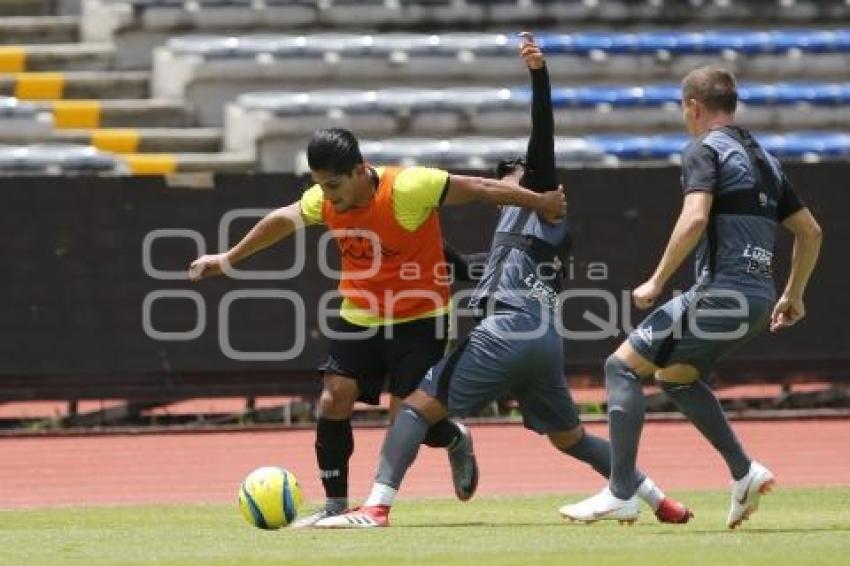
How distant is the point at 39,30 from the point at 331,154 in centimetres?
1573

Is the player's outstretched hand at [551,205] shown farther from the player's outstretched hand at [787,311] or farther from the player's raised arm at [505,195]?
the player's outstretched hand at [787,311]

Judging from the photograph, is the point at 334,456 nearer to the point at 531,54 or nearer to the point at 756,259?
the point at 531,54

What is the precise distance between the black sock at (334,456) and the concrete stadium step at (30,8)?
16.3 meters

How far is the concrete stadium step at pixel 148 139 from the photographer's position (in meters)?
23.3

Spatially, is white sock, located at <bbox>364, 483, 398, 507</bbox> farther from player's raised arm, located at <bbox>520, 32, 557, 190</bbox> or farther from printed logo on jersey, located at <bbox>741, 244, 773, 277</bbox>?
printed logo on jersey, located at <bbox>741, 244, 773, 277</bbox>

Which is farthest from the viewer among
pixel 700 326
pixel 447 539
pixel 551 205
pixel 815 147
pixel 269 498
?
pixel 815 147

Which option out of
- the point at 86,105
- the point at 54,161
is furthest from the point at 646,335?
the point at 86,105

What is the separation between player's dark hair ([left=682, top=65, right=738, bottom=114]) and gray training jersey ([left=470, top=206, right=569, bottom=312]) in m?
0.95

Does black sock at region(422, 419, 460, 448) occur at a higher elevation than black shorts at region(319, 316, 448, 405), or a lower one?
lower

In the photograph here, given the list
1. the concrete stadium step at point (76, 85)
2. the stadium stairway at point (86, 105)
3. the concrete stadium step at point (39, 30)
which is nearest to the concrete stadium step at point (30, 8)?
the stadium stairway at point (86, 105)

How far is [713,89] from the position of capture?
10.5 meters

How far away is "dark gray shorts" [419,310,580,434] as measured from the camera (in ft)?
35.4

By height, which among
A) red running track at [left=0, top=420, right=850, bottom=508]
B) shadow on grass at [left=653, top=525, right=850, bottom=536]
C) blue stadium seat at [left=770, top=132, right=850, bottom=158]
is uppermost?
blue stadium seat at [left=770, top=132, right=850, bottom=158]

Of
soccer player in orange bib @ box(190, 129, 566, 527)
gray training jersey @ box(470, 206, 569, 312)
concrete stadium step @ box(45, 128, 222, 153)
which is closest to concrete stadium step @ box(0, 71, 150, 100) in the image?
concrete stadium step @ box(45, 128, 222, 153)
